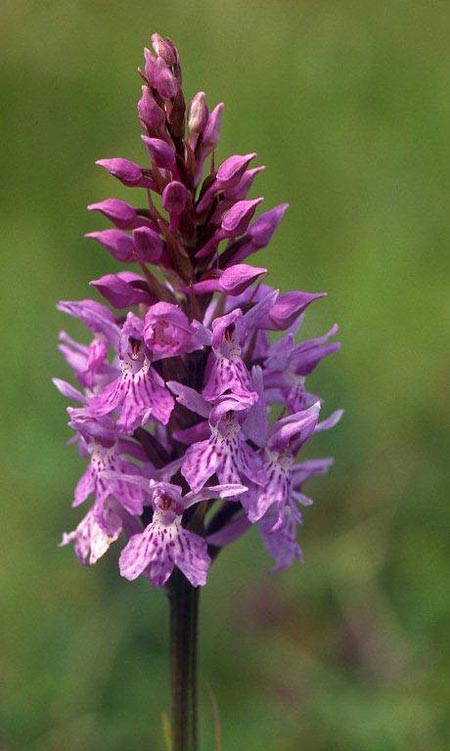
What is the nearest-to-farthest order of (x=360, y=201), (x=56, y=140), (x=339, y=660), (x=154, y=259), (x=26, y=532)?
(x=154, y=259)
(x=339, y=660)
(x=26, y=532)
(x=360, y=201)
(x=56, y=140)

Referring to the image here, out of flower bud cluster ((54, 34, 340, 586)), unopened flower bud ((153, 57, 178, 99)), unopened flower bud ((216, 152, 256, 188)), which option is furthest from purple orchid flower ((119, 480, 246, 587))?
unopened flower bud ((153, 57, 178, 99))

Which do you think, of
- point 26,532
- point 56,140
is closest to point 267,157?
point 56,140

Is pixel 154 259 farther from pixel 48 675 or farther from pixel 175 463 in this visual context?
pixel 48 675

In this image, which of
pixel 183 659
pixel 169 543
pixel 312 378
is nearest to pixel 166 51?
pixel 169 543

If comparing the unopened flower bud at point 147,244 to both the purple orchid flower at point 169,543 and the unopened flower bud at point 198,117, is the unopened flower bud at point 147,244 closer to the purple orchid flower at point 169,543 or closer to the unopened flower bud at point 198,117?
the unopened flower bud at point 198,117

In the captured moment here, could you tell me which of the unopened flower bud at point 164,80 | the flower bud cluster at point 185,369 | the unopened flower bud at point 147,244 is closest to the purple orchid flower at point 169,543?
the flower bud cluster at point 185,369

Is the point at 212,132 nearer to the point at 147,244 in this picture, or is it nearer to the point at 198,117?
the point at 198,117
